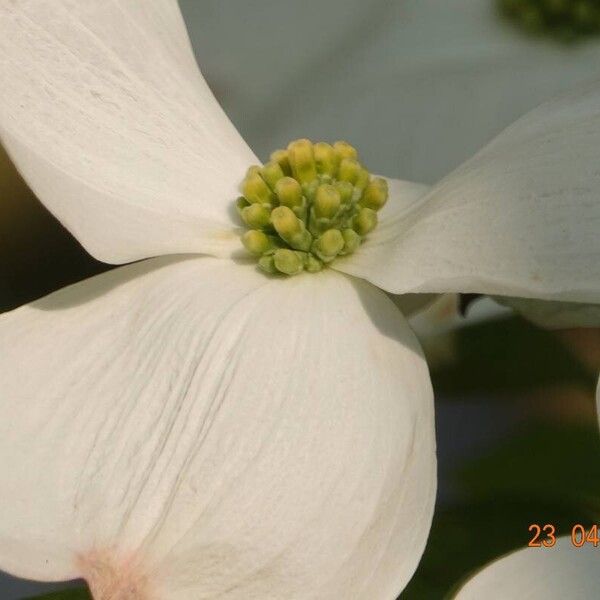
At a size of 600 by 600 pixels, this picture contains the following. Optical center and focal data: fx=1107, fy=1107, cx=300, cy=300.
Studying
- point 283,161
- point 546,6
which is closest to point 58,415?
point 283,161

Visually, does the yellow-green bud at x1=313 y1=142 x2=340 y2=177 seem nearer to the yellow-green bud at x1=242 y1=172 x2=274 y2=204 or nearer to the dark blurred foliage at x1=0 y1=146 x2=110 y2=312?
the yellow-green bud at x1=242 y1=172 x2=274 y2=204

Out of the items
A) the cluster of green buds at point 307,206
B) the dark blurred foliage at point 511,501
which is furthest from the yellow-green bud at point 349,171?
the dark blurred foliage at point 511,501

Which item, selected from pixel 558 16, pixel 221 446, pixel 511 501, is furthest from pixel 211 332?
pixel 558 16

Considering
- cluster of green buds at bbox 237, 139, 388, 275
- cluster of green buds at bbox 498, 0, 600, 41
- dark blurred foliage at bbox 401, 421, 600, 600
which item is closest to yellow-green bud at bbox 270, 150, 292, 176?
cluster of green buds at bbox 237, 139, 388, 275

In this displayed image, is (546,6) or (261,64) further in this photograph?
(261,64)

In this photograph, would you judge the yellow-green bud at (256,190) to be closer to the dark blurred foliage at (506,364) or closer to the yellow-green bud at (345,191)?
the yellow-green bud at (345,191)

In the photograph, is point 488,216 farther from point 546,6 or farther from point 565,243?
point 546,6

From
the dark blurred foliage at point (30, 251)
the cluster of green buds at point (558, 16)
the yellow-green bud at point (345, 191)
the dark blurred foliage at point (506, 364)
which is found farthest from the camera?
the dark blurred foliage at point (30, 251)
